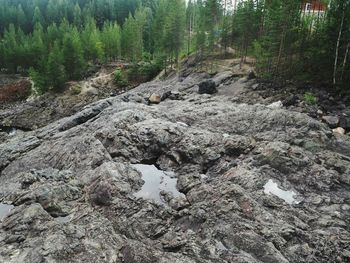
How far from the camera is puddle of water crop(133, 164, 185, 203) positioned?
18.7 m

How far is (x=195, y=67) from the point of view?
56.8 m

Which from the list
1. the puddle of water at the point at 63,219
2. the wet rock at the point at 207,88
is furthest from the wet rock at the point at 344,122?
the puddle of water at the point at 63,219

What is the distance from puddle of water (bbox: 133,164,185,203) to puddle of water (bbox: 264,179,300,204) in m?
4.88

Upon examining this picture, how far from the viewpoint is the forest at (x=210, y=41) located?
1367 inches

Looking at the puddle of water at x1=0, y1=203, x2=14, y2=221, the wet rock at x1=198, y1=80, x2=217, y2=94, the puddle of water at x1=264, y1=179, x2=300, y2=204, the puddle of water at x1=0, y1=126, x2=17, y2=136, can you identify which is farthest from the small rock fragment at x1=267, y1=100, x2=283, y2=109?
the puddle of water at x1=0, y1=126, x2=17, y2=136

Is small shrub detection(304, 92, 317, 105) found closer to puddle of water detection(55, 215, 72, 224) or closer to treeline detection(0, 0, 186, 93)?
puddle of water detection(55, 215, 72, 224)

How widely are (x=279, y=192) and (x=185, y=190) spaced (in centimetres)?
539

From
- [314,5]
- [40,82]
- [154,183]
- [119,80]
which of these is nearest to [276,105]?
[154,183]

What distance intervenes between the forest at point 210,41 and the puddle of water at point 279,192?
19.7 m

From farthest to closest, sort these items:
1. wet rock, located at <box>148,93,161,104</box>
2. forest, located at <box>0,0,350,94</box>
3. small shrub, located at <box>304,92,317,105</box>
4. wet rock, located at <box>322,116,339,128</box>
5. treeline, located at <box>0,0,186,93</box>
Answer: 1. treeline, located at <box>0,0,186,93</box>
2. wet rock, located at <box>148,93,161,104</box>
3. forest, located at <box>0,0,350,94</box>
4. small shrub, located at <box>304,92,317,105</box>
5. wet rock, located at <box>322,116,339,128</box>

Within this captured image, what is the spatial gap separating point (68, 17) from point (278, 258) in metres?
130

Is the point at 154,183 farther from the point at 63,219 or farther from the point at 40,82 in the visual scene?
the point at 40,82

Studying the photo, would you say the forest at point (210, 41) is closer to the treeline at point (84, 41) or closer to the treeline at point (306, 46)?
the treeline at point (306, 46)

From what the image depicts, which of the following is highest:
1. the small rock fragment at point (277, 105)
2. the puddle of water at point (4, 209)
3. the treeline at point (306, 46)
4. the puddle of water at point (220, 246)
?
the treeline at point (306, 46)
